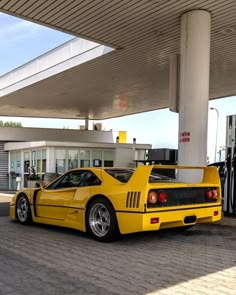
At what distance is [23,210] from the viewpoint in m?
9.62

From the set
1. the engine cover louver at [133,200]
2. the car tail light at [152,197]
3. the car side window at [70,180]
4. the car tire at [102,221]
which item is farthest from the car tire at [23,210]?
the car tail light at [152,197]

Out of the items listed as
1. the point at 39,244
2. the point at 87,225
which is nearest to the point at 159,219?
the point at 87,225

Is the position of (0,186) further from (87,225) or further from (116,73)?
(87,225)

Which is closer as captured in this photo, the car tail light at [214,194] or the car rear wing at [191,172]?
Result: the car rear wing at [191,172]

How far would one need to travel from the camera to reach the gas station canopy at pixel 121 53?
33.8ft

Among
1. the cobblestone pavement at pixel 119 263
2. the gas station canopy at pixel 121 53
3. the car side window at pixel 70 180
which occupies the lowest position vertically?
the cobblestone pavement at pixel 119 263

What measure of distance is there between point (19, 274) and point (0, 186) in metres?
23.9

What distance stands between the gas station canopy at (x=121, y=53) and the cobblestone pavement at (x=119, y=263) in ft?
17.6

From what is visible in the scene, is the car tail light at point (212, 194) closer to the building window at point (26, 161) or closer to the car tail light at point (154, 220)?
the car tail light at point (154, 220)

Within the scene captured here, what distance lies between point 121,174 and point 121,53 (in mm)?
7051

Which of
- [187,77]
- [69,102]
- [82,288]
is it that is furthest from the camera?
[69,102]

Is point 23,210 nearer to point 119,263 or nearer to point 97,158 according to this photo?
point 119,263

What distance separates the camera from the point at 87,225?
7.68 meters

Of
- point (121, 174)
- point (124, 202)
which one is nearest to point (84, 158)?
point (121, 174)
